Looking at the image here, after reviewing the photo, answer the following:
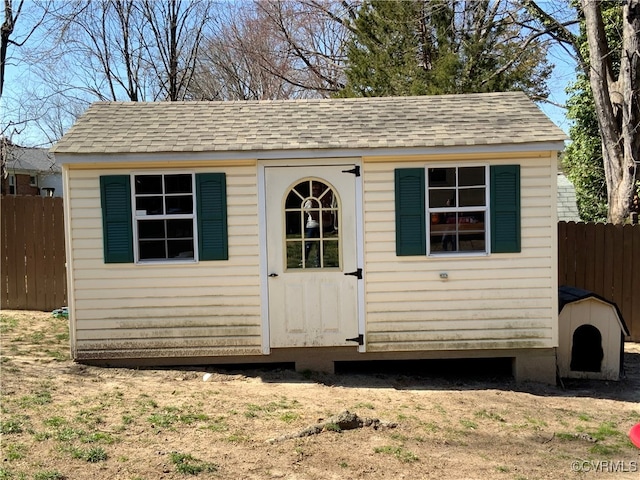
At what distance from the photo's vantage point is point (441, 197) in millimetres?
6906

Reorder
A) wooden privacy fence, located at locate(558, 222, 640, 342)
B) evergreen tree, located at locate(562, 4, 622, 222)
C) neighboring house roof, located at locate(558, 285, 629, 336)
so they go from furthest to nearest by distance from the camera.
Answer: evergreen tree, located at locate(562, 4, 622, 222)
wooden privacy fence, located at locate(558, 222, 640, 342)
neighboring house roof, located at locate(558, 285, 629, 336)

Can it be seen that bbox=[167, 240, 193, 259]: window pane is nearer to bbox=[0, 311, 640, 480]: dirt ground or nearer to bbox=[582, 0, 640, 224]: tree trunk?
bbox=[0, 311, 640, 480]: dirt ground

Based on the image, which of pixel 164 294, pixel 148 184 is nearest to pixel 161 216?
pixel 148 184

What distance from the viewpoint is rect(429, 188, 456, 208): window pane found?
22.6ft

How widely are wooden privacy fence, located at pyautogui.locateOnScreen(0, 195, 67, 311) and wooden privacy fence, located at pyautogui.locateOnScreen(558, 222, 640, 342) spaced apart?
855 centimetres

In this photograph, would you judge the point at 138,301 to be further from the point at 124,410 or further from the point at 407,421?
the point at 407,421

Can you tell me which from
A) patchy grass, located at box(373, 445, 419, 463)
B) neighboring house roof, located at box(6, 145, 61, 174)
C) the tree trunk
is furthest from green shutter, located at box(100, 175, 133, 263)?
neighboring house roof, located at box(6, 145, 61, 174)

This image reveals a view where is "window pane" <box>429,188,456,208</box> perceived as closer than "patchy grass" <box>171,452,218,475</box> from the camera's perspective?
No

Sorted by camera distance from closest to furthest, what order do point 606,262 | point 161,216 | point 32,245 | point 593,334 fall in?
1. point 161,216
2. point 593,334
3. point 606,262
4. point 32,245

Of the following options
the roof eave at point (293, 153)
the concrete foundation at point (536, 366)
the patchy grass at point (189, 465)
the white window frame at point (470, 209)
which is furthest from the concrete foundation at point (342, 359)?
the patchy grass at point (189, 465)

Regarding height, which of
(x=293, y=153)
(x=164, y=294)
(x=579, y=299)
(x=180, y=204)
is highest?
(x=293, y=153)

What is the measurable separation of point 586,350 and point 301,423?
4219 mm

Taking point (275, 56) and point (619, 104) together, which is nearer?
point (619, 104)

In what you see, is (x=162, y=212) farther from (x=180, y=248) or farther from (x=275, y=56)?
(x=275, y=56)
